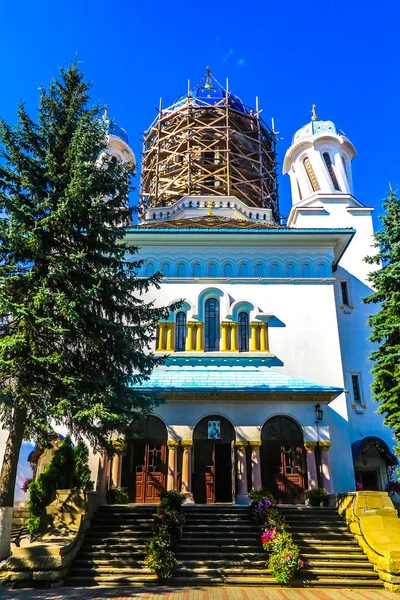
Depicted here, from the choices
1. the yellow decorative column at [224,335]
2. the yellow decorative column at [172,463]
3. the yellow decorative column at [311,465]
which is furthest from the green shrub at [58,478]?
the yellow decorative column at [311,465]

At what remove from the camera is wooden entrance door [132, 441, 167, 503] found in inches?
570

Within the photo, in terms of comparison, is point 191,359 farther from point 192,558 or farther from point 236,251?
point 192,558

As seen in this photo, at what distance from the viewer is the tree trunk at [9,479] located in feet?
30.6

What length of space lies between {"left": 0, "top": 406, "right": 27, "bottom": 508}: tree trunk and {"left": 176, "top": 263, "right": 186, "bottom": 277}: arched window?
951 cm

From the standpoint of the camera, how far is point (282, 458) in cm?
1484

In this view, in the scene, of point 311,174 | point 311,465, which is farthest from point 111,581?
point 311,174

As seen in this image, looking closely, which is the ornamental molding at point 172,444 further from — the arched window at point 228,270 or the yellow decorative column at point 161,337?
the arched window at point 228,270

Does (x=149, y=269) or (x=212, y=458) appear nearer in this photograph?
(x=212, y=458)

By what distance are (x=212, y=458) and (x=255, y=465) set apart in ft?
4.81

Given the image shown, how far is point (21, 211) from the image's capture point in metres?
10.4

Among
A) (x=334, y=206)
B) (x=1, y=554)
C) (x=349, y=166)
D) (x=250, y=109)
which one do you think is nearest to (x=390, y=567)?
(x=1, y=554)

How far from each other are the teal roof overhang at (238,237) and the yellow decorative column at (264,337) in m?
3.34

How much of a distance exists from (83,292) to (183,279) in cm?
→ 807

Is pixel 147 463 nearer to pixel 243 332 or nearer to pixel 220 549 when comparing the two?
pixel 220 549
